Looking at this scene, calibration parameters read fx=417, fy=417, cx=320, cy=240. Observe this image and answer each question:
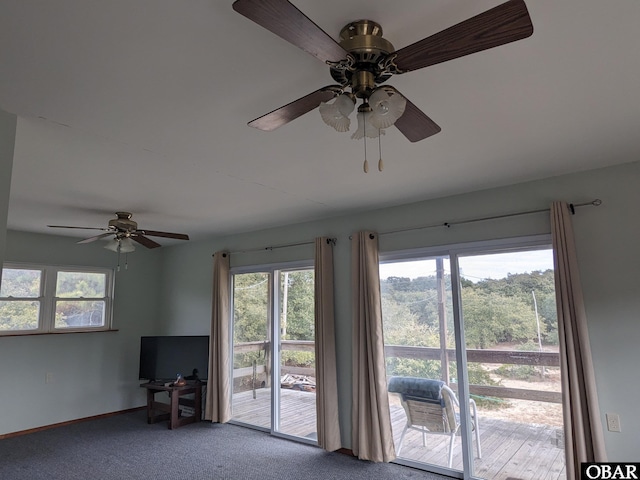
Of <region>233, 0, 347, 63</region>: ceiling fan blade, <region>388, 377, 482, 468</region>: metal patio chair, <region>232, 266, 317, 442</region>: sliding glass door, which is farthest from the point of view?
<region>232, 266, 317, 442</region>: sliding glass door

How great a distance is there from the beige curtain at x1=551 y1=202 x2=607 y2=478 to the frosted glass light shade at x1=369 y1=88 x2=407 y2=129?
2.22 m

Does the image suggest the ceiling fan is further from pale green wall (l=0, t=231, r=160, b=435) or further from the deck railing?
pale green wall (l=0, t=231, r=160, b=435)

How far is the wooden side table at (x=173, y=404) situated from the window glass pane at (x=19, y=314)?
1663 mm

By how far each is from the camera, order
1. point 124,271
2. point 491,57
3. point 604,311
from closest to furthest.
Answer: point 491,57, point 604,311, point 124,271

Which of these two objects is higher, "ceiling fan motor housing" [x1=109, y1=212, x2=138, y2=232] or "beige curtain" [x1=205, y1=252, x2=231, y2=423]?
"ceiling fan motor housing" [x1=109, y1=212, x2=138, y2=232]

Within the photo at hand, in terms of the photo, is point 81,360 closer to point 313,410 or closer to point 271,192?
point 313,410

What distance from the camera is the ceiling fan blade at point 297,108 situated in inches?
60.2

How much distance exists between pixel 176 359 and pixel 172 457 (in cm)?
165

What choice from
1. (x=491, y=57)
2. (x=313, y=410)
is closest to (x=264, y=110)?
(x=491, y=57)

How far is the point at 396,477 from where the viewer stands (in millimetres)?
3562

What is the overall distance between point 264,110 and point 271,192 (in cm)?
152

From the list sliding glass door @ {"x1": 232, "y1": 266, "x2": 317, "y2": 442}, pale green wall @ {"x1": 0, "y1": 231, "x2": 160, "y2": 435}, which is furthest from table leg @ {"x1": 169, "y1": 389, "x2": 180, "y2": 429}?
pale green wall @ {"x1": 0, "y1": 231, "x2": 160, "y2": 435}

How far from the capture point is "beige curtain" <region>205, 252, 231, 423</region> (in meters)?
5.25

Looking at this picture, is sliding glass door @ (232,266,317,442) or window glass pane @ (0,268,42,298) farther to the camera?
window glass pane @ (0,268,42,298)
